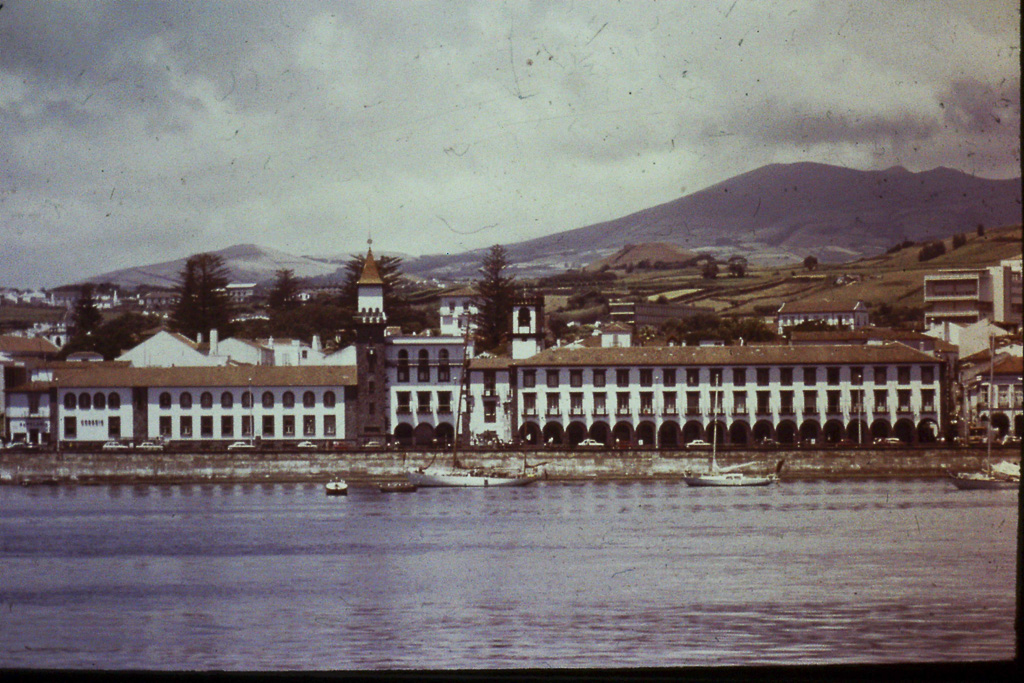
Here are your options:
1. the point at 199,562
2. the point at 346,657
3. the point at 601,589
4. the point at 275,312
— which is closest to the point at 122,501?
the point at 199,562

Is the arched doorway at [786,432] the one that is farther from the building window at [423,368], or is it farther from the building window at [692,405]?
the building window at [423,368]

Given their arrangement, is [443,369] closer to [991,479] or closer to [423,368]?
[423,368]

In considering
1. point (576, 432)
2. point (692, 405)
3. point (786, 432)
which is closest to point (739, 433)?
point (786, 432)

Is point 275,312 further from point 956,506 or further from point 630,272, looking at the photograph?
point 956,506

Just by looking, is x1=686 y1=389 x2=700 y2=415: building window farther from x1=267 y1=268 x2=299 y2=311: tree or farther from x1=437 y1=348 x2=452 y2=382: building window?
x1=267 y1=268 x2=299 y2=311: tree

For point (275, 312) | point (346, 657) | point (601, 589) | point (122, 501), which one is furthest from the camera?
point (275, 312)

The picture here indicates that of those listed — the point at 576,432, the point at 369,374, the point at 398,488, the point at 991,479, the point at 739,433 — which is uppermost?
the point at 369,374

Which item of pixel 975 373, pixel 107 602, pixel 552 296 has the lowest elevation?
pixel 107 602
